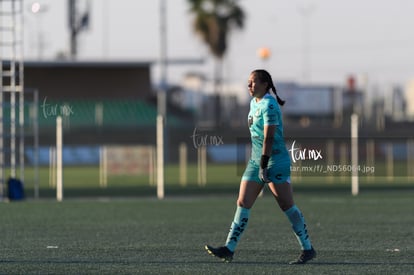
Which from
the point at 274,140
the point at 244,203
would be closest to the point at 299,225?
the point at 244,203

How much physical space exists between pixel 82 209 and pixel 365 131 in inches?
1526

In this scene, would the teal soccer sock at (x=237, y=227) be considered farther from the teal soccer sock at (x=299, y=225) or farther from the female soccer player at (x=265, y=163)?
the teal soccer sock at (x=299, y=225)

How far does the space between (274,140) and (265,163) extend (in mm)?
302

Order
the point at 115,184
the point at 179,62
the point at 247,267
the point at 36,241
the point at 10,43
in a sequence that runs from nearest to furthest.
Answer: the point at 247,267 < the point at 36,241 < the point at 10,43 < the point at 115,184 < the point at 179,62

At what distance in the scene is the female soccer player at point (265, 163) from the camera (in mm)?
11781

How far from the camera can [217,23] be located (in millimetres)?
71312

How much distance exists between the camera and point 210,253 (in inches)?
480

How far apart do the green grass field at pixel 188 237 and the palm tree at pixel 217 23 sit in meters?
47.3

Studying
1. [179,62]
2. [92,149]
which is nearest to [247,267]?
[92,149]

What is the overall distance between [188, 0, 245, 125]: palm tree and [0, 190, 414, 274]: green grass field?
47326 millimetres

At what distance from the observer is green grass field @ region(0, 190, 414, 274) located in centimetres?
1174

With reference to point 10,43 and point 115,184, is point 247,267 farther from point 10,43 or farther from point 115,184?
point 115,184

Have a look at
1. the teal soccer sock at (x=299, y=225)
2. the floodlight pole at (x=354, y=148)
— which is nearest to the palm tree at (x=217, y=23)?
the floodlight pole at (x=354, y=148)

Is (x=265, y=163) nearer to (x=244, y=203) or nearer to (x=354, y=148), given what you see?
(x=244, y=203)
